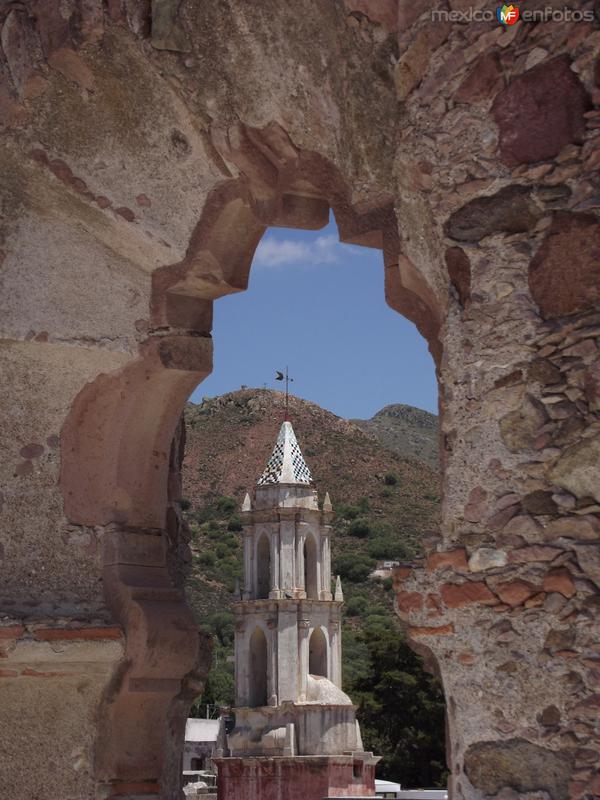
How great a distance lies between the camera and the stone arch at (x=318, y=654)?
38562 mm

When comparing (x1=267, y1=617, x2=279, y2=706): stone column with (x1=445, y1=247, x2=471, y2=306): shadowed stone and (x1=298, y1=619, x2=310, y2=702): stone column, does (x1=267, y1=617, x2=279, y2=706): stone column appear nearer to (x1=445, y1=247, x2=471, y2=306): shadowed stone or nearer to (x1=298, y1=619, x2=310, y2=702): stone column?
(x1=298, y1=619, x2=310, y2=702): stone column

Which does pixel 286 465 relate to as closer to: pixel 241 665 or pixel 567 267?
pixel 241 665

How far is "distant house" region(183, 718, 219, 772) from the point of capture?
44234 mm

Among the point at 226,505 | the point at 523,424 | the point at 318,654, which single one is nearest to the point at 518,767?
the point at 523,424

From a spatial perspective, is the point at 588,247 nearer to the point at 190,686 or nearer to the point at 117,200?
the point at 117,200

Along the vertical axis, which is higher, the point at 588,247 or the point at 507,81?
the point at 507,81

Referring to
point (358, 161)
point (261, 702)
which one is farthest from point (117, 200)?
point (261, 702)

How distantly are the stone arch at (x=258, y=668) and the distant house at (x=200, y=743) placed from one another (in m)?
6.23

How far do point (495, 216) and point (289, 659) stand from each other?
34737 millimetres

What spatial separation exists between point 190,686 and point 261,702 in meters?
33.2

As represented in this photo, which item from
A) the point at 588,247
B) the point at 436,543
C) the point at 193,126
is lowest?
the point at 436,543

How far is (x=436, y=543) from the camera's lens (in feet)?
12.4

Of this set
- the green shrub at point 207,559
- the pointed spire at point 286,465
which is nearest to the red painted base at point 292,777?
the pointed spire at point 286,465

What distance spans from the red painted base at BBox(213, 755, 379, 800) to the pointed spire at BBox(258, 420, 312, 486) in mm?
8432
